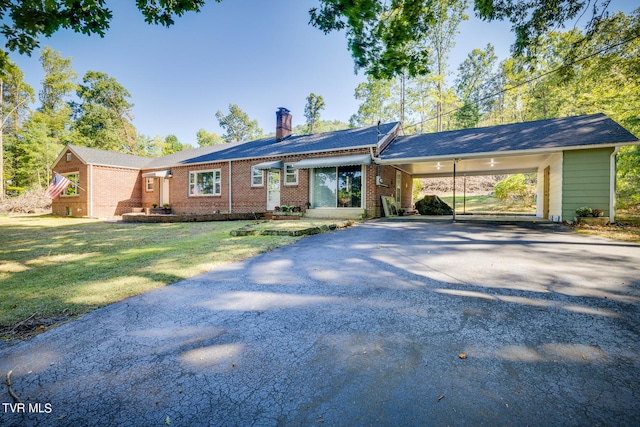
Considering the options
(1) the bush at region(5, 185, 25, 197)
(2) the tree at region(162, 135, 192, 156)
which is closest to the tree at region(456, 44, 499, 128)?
(2) the tree at region(162, 135, 192, 156)

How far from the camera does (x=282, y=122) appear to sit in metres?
17.7

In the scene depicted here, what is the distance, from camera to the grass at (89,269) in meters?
2.96

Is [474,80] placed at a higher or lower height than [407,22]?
higher

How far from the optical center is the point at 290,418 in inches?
55.2

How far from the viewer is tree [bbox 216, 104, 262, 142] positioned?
165ft

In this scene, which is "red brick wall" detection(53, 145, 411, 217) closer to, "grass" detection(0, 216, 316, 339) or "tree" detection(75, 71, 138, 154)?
"grass" detection(0, 216, 316, 339)

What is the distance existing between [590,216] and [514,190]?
1181 centimetres

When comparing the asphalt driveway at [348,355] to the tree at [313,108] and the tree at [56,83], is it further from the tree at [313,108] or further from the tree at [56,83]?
the tree at [56,83]

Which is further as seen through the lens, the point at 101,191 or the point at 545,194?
the point at 101,191

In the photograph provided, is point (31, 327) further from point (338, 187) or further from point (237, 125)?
point (237, 125)

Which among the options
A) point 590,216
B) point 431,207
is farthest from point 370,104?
point 590,216

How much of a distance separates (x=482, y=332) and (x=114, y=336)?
122 inches

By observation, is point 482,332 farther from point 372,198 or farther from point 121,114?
point 121,114

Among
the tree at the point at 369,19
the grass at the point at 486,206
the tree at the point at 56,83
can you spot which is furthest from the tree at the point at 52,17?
the tree at the point at 56,83
